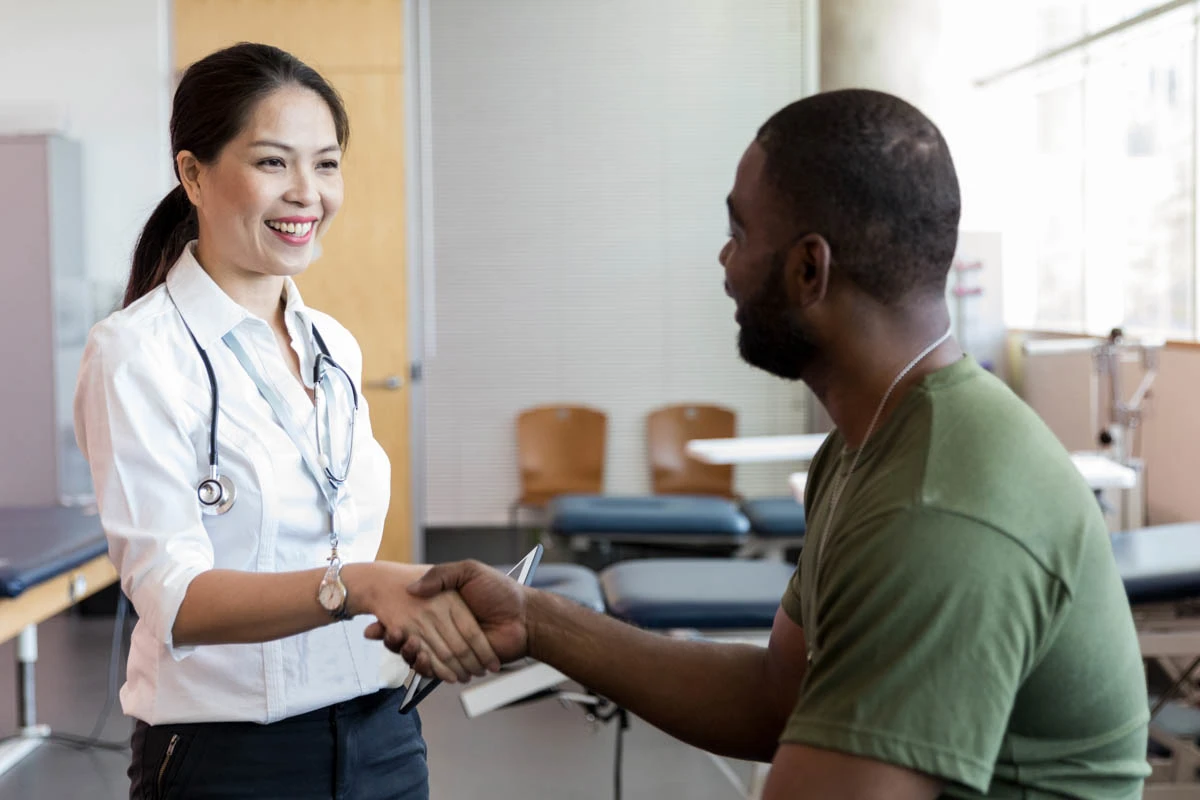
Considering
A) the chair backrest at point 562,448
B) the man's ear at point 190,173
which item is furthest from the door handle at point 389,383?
the man's ear at point 190,173

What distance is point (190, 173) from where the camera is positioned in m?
1.67

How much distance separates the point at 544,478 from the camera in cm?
604

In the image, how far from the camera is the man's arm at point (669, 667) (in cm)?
153

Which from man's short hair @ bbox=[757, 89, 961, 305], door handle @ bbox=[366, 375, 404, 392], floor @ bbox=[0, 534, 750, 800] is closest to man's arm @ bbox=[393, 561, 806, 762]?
man's short hair @ bbox=[757, 89, 961, 305]

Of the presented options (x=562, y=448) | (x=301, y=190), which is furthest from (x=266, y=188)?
(x=562, y=448)

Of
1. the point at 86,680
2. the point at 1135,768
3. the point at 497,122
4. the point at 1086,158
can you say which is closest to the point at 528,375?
the point at 497,122

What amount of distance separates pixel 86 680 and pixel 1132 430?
4147 mm

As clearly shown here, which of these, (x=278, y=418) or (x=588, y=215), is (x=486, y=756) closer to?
(x=278, y=418)

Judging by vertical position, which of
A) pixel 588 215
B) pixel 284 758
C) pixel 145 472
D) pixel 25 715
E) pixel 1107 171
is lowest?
pixel 25 715

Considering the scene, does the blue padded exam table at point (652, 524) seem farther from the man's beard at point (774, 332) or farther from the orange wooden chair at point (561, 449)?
the man's beard at point (774, 332)

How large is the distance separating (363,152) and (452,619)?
434 centimetres

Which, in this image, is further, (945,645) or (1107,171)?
(1107,171)

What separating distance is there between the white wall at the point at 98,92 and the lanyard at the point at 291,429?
14.3 feet

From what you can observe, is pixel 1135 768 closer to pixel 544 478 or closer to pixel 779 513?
pixel 779 513
